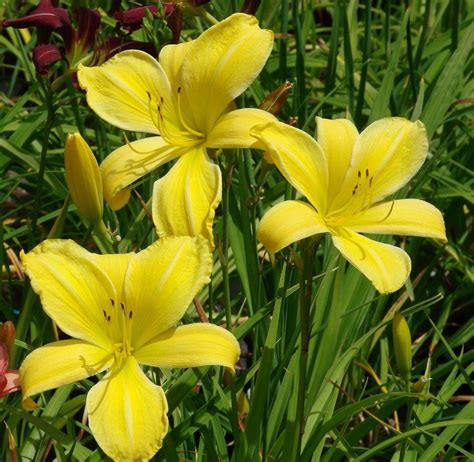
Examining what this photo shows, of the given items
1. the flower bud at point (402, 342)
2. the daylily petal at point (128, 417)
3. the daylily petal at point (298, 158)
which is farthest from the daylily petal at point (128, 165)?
the flower bud at point (402, 342)

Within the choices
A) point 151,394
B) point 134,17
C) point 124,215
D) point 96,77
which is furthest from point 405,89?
point 151,394

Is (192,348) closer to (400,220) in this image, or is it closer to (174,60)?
(400,220)

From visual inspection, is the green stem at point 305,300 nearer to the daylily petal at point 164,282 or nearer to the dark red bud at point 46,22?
the daylily petal at point 164,282

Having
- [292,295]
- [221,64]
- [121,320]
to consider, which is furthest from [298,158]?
[292,295]

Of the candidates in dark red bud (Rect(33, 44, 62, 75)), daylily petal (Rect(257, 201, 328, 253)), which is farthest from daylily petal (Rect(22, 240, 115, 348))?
dark red bud (Rect(33, 44, 62, 75))

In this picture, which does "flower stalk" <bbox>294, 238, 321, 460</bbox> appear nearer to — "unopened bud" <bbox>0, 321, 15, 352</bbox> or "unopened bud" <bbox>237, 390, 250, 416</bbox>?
"unopened bud" <bbox>237, 390, 250, 416</bbox>

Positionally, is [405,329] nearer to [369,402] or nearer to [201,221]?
[369,402]
